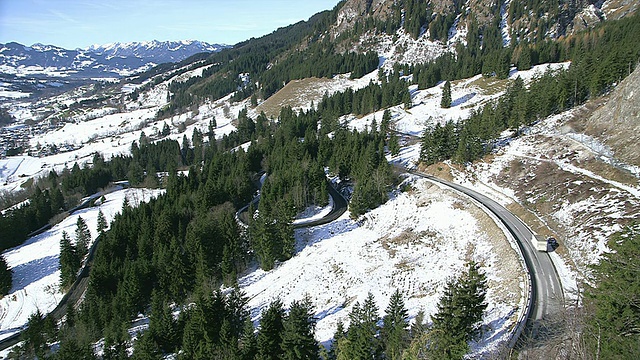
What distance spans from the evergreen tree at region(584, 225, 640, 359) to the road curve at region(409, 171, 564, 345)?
3.26 meters

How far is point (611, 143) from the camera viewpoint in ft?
162

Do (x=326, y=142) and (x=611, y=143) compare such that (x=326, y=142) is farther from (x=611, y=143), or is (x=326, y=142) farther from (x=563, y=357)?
(x=563, y=357)

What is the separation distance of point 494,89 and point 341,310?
98129 millimetres

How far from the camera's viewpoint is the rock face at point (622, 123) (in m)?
46.0

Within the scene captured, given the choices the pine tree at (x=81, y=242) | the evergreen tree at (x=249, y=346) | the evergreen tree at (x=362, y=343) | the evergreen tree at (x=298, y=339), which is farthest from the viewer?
the pine tree at (x=81, y=242)

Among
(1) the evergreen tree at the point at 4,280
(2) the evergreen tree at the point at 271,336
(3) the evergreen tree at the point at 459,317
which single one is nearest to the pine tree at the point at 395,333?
(3) the evergreen tree at the point at 459,317

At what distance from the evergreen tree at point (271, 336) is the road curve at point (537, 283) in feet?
61.4

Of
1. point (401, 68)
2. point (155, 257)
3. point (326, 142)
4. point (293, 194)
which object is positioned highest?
point (401, 68)

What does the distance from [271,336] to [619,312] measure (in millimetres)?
24504

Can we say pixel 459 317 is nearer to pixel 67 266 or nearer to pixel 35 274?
pixel 67 266

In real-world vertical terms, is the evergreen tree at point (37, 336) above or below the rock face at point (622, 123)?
below

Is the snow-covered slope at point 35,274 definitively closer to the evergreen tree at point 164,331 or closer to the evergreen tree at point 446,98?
the evergreen tree at point 164,331

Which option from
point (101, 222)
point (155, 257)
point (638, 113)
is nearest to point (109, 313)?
point (155, 257)

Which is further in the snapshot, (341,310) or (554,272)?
(341,310)
